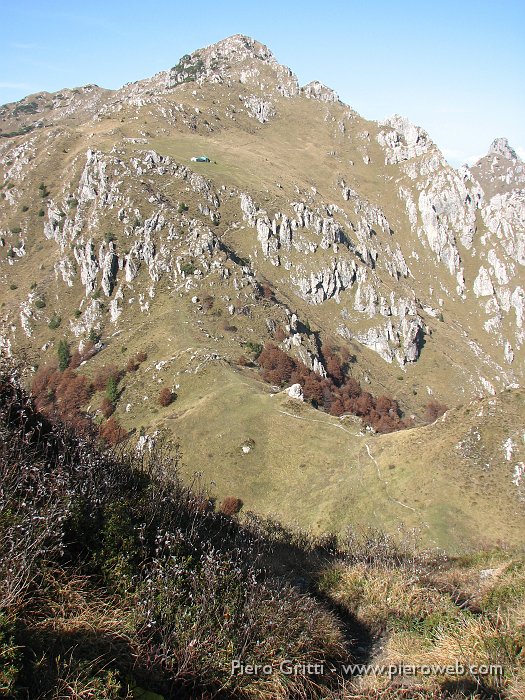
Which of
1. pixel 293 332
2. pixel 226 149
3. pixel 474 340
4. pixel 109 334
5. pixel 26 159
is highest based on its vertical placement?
pixel 226 149

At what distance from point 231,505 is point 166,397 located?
101 feet

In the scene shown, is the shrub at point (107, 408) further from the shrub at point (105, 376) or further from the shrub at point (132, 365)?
the shrub at point (132, 365)

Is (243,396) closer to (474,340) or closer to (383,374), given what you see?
(383,374)

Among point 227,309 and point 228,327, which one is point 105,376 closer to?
point 228,327

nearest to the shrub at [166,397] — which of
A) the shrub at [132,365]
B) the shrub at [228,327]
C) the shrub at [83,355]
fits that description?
the shrub at [132,365]

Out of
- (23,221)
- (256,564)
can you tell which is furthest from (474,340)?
(256,564)

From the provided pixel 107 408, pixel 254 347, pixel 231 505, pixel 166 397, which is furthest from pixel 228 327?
pixel 231 505

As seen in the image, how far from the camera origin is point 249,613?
7145mm

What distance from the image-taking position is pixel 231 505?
51.8 meters

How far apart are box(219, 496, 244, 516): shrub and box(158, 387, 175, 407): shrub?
28.0 metres

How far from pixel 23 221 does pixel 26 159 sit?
130 ft

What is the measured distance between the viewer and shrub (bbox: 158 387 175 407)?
7719 centimetres

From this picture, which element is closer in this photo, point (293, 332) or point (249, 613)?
point (249, 613)

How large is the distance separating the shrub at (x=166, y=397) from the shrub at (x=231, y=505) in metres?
28.0
